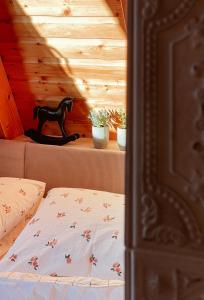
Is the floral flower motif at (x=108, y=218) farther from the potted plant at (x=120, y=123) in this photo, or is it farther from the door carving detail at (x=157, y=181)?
the door carving detail at (x=157, y=181)

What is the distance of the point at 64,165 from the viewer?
278 centimetres

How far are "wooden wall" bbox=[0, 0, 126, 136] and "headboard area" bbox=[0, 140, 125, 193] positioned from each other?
21cm

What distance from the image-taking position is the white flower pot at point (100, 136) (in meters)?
2.62

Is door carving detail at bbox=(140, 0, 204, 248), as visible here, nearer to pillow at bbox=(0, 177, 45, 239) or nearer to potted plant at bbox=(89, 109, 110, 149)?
pillow at bbox=(0, 177, 45, 239)

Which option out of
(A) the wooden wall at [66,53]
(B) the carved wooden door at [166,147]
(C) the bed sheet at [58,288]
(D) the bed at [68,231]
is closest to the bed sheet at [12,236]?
(D) the bed at [68,231]

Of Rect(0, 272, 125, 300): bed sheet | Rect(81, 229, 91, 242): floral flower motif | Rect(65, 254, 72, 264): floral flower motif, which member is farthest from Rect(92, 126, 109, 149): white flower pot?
Rect(0, 272, 125, 300): bed sheet

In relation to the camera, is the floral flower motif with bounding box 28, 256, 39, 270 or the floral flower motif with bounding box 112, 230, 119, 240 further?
the floral flower motif with bounding box 112, 230, 119, 240

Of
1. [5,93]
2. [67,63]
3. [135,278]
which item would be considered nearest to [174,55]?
[135,278]

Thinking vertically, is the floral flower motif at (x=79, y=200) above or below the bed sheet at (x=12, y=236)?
above

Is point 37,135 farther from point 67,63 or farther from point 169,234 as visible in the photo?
point 169,234

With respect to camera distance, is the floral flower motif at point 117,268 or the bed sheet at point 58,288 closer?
the bed sheet at point 58,288

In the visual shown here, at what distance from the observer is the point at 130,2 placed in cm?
65

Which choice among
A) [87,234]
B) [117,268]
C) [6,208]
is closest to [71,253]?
[87,234]

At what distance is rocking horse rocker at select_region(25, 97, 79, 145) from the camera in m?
2.58
